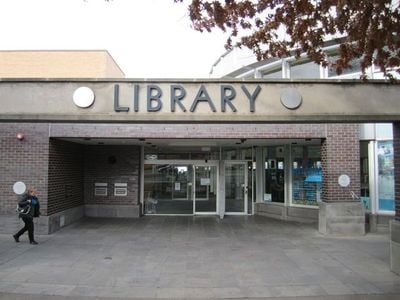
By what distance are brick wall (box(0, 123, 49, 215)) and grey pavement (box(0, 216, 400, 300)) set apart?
Result: 1431 mm

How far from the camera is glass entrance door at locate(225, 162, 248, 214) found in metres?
16.3

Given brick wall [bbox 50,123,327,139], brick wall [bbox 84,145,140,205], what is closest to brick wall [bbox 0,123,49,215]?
brick wall [bbox 50,123,327,139]

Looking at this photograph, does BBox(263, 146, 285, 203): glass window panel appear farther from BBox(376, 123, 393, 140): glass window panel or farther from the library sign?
the library sign

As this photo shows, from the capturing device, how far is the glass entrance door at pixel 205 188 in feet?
53.4

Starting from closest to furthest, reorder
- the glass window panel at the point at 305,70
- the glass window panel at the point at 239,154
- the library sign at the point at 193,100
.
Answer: the library sign at the point at 193,100 < the glass window panel at the point at 305,70 < the glass window panel at the point at 239,154

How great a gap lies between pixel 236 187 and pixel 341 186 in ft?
17.8

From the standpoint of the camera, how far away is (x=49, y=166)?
11.9 m

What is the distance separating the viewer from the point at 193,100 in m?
7.38

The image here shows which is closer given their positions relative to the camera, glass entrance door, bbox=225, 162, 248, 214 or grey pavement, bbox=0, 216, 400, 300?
grey pavement, bbox=0, 216, 400, 300

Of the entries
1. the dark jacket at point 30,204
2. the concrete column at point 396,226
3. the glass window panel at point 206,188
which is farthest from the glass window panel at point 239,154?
the concrete column at point 396,226

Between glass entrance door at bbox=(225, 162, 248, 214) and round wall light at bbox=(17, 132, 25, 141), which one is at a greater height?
round wall light at bbox=(17, 132, 25, 141)

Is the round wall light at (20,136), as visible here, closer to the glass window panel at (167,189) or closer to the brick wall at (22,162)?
the brick wall at (22,162)

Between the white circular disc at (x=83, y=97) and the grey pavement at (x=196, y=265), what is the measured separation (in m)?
3.13

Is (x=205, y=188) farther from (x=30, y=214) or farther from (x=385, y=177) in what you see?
(x=30, y=214)
